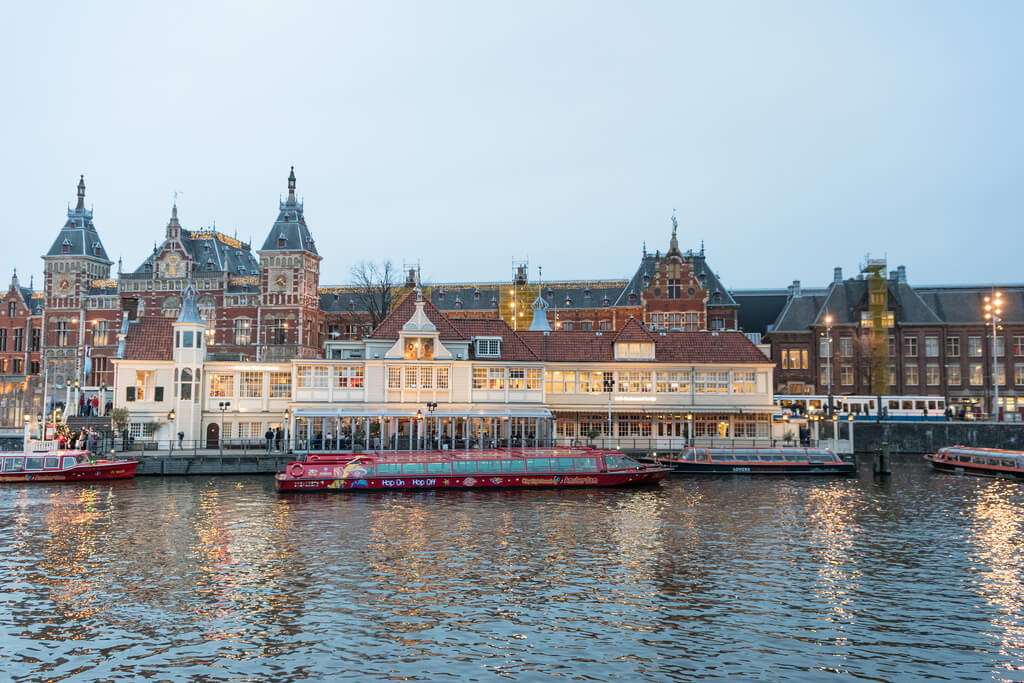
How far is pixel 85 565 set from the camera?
29.5 metres

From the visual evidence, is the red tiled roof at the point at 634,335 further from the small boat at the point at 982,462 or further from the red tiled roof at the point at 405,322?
the small boat at the point at 982,462

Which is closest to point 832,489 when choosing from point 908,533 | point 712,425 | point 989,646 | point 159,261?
point 908,533

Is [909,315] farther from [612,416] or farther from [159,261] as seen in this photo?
[159,261]

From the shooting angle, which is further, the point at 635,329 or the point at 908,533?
the point at 635,329

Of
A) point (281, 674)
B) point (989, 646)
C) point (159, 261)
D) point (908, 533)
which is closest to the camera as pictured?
point (281, 674)

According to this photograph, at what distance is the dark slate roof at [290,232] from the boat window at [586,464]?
203 ft

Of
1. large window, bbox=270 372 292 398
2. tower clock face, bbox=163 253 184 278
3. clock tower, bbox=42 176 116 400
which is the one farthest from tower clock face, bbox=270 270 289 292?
large window, bbox=270 372 292 398

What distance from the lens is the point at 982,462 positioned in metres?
62.2

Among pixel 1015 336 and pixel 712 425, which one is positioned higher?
pixel 1015 336

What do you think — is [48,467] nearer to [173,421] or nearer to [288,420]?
[173,421]

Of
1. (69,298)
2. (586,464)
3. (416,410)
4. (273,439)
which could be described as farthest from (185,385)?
(69,298)

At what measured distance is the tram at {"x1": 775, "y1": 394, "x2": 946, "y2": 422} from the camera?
3415 inches

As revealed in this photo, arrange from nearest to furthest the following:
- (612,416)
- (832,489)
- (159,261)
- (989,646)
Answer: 1. (989,646)
2. (832,489)
3. (612,416)
4. (159,261)

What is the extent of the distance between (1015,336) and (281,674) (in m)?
99.6
